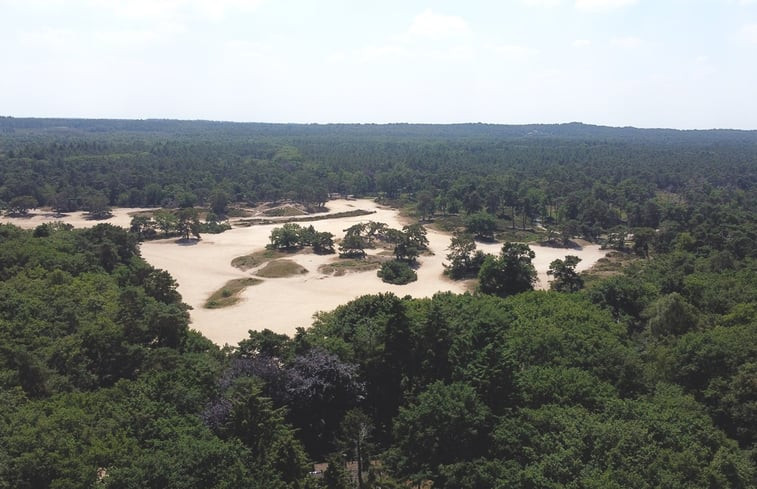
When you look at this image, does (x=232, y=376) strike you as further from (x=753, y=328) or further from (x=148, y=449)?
(x=753, y=328)

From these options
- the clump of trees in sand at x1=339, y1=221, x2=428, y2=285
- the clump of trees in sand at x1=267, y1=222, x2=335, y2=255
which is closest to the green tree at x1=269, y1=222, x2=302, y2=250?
the clump of trees in sand at x1=267, y1=222, x2=335, y2=255

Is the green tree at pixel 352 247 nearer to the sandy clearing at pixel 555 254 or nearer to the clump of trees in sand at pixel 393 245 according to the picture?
the clump of trees in sand at pixel 393 245

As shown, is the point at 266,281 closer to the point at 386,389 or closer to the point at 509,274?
the point at 509,274

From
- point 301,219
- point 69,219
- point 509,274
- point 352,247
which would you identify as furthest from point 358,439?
point 69,219

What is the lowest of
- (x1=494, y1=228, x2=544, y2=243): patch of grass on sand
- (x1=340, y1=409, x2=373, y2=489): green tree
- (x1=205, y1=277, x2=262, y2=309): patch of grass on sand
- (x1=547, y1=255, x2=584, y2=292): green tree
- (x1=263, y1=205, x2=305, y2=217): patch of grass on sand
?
(x1=263, y1=205, x2=305, y2=217): patch of grass on sand

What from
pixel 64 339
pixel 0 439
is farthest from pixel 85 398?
pixel 64 339

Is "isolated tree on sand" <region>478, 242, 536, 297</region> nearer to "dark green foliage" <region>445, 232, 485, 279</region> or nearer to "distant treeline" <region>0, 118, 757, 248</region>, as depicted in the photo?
"dark green foliage" <region>445, 232, 485, 279</region>
